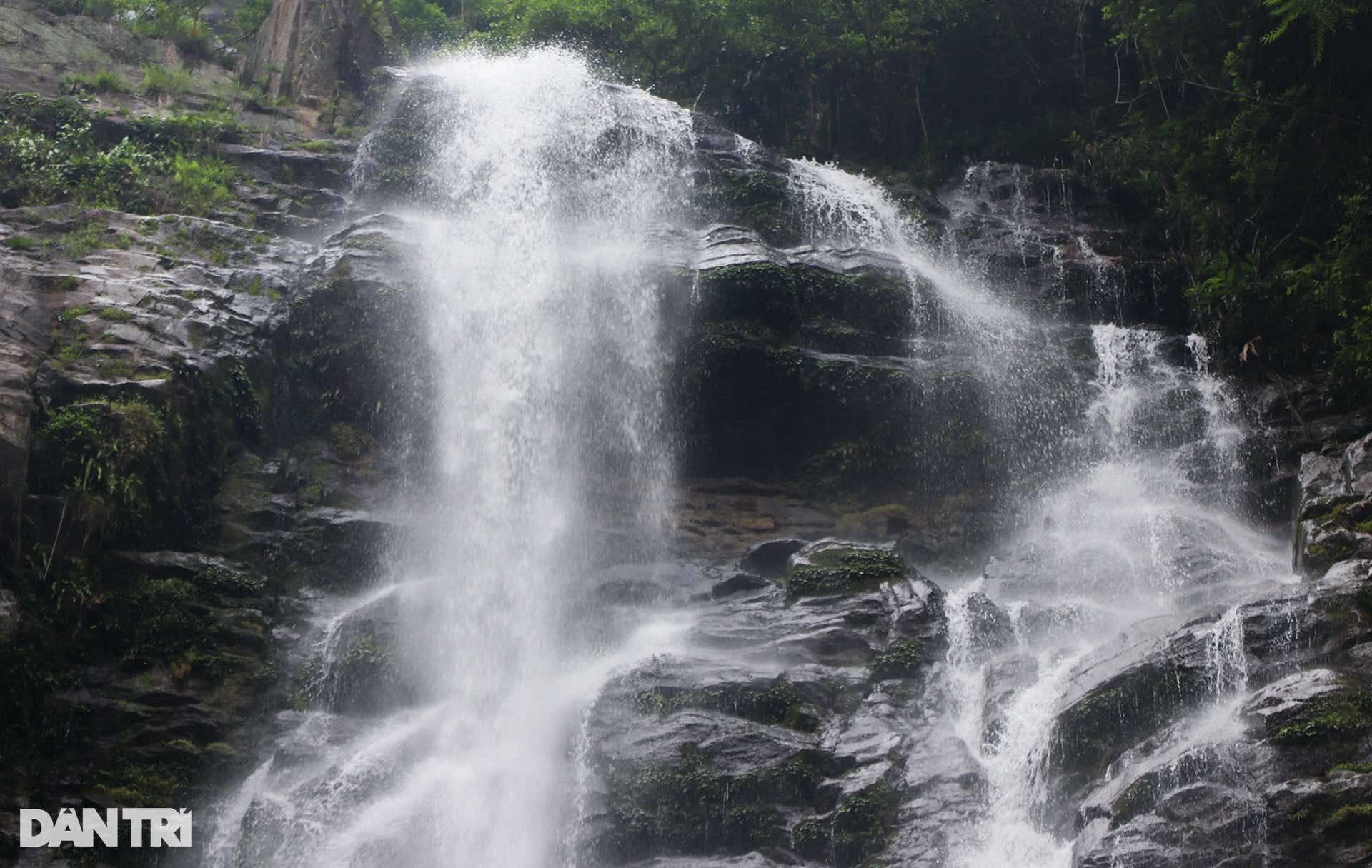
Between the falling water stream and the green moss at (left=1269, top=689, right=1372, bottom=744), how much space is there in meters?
0.85

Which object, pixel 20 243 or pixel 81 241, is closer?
pixel 20 243

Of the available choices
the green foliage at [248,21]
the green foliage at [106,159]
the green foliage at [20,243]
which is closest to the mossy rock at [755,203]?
the green foliage at [106,159]

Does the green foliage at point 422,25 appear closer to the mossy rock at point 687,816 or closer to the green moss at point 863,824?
the mossy rock at point 687,816

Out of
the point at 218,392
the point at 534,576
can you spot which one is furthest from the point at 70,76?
the point at 534,576

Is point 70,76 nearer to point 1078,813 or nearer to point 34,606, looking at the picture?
point 34,606

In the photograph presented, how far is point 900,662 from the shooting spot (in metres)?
12.2

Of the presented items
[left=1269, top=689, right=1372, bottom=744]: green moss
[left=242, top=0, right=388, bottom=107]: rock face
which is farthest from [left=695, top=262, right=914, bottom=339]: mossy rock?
[left=242, top=0, right=388, bottom=107]: rock face

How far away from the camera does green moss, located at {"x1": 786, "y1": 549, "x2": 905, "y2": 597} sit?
522 inches

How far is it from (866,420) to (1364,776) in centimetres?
867

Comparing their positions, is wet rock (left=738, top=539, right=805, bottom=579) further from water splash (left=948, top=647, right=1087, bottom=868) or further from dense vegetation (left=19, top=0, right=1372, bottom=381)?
dense vegetation (left=19, top=0, right=1372, bottom=381)

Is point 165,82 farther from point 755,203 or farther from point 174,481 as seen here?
point 755,203

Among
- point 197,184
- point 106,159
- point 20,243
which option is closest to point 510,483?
point 20,243

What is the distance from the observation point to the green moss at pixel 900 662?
39.8 feet

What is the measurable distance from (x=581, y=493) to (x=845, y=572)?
4.24 meters
